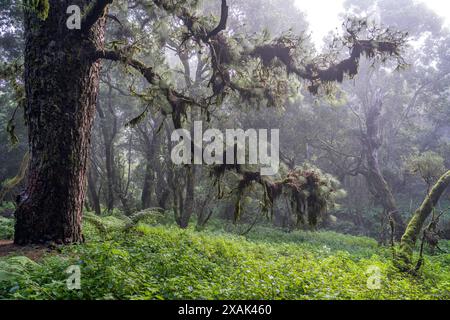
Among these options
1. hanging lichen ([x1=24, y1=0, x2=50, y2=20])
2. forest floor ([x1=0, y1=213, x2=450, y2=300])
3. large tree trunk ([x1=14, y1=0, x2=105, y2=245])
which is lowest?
forest floor ([x1=0, y1=213, x2=450, y2=300])

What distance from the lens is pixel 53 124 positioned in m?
6.68

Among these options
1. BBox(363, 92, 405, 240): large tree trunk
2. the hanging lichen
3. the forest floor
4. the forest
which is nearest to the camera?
the forest floor

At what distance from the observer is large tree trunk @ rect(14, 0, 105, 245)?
6.66 metres

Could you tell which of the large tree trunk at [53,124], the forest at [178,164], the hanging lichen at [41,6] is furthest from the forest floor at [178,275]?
the hanging lichen at [41,6]

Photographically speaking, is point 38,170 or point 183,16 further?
point 183,16

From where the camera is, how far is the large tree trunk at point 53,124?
262 inches

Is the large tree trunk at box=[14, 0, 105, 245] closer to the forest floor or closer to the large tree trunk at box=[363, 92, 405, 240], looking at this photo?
the forest floor

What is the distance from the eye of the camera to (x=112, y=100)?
950 inches

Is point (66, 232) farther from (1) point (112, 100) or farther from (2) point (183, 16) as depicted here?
(1) point (112, 100)

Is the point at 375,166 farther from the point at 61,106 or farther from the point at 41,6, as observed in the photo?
the point at 41,6

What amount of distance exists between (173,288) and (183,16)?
568cm

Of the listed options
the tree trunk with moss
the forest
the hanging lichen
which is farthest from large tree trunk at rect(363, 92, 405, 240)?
the hanging lichen
